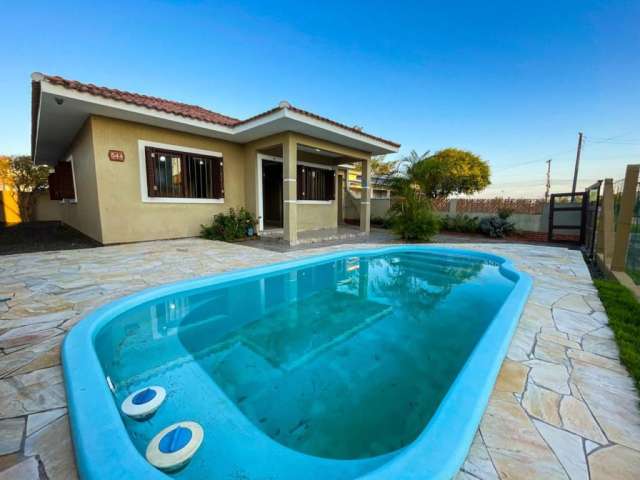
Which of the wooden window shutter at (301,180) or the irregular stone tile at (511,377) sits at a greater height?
the wooden window shutter at (301,180)

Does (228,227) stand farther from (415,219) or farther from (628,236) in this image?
(628,236)

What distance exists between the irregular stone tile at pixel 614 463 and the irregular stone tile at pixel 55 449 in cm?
232

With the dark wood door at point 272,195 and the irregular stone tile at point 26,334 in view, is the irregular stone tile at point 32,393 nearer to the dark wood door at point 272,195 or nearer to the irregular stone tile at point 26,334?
the irregular stone tile at point 26,334

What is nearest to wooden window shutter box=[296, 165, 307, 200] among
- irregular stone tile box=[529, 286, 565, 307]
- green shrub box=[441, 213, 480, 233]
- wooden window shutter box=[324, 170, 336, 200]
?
wooden window shutter box=[324, 170, 336, 200]

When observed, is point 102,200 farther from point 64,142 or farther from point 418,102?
point 418,102

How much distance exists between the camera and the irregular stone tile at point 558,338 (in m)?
2.40

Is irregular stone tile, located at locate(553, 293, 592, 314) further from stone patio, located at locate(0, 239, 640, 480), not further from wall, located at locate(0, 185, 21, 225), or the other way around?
wall, located at locate(0, 185, 21, 225)

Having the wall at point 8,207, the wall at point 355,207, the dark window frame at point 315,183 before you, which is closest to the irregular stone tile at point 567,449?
the dark window frame at point 315,183

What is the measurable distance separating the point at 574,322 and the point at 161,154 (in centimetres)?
905

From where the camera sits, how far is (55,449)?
127cm

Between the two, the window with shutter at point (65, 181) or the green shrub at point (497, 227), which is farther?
the green shrub at point (497, 227)

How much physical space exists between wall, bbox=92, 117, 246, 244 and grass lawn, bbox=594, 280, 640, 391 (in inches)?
354

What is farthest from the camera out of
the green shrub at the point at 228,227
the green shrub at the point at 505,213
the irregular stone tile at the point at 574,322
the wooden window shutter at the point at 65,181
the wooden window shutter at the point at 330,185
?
the wooden window shutter at the point at 330,185

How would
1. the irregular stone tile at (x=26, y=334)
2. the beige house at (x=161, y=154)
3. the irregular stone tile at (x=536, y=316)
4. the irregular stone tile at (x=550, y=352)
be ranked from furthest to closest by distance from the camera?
the beige house at (x=161, y=154) → the irregular stone tile at (x=536, y=316) → the irregular stone tile at (x=26, y=334) → the irregular stone tile at (x=550, y=352)
